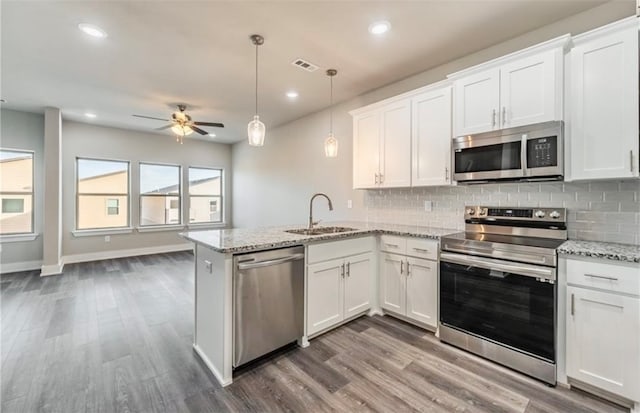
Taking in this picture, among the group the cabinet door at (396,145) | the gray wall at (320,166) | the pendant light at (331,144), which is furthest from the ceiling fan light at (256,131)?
the gray wall at (320,166)

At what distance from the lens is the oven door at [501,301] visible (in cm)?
196

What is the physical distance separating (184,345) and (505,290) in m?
2.75

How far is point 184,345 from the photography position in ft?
8.29

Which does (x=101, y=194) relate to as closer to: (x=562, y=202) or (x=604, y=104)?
(x=562, y=202)

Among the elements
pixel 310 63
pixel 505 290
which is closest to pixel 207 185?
pixel 310 63

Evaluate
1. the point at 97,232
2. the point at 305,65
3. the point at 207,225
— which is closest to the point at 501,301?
the point at 305,65

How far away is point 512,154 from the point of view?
7.72 feet

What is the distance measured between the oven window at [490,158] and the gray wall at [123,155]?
6.48 metres

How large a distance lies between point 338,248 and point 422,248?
0.82 m

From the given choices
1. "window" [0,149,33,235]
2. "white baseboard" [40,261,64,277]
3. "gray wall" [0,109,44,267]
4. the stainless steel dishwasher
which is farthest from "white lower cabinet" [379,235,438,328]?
"window" [0,149,33,235]

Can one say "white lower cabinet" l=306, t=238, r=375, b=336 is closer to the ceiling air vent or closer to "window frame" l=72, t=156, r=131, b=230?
the ceiling air vent

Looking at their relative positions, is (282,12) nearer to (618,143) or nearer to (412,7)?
(412,7)

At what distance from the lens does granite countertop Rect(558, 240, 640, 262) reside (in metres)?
1.70

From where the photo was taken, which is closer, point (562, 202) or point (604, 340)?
point (604, 340)
